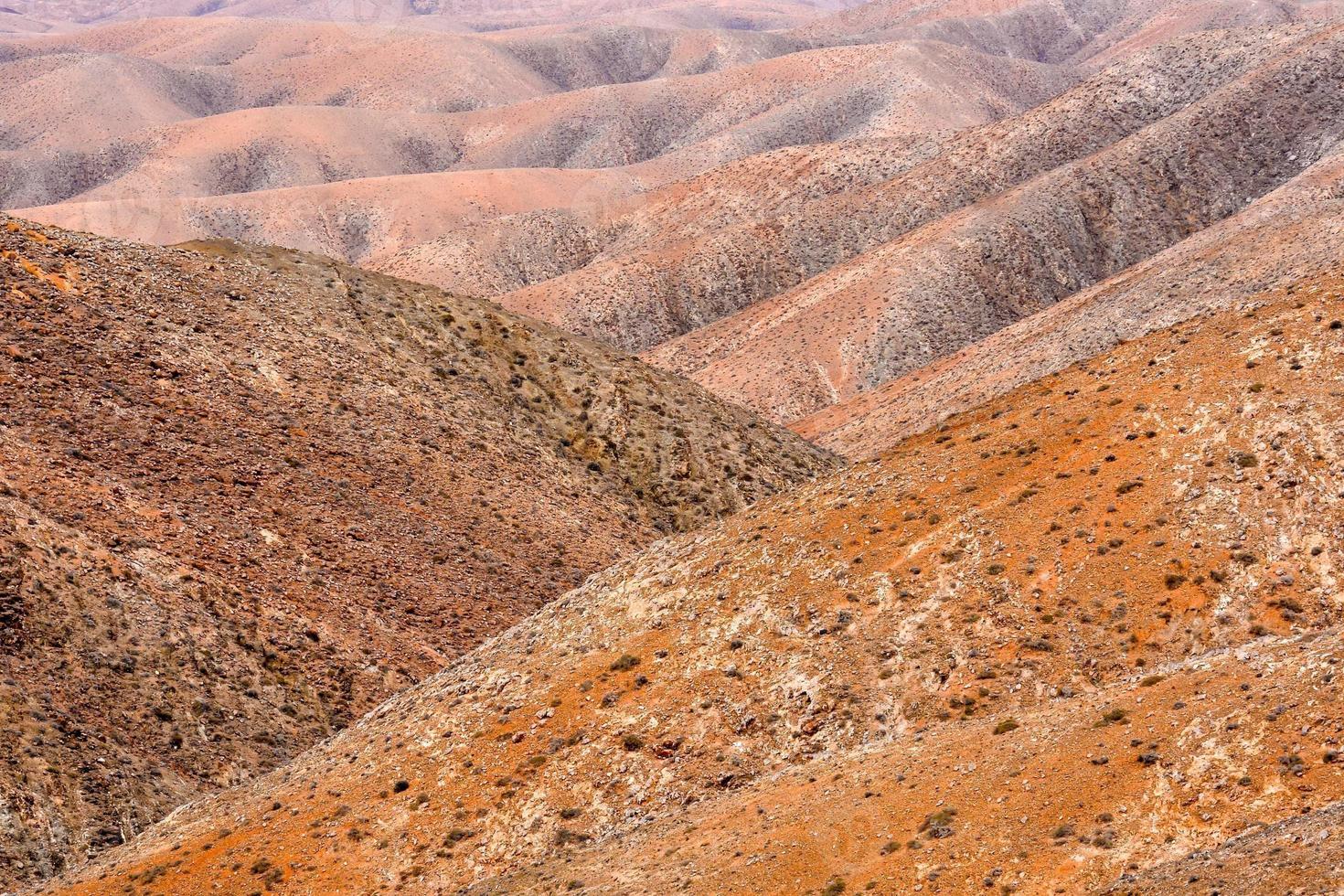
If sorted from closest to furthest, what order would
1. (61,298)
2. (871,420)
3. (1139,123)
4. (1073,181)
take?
(61,298), (871,420), (1073,181), (1139,123)

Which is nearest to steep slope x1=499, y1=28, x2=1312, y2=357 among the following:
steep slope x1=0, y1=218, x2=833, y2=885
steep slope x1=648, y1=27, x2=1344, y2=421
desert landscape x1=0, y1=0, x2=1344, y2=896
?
steep slope x1=648, y1=27, x2=1344, y2=421

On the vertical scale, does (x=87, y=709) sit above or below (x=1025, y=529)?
above

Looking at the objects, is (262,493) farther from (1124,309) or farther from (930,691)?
(1124,309)

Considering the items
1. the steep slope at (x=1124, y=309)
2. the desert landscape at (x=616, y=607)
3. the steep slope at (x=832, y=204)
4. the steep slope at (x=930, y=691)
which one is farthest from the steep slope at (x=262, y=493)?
the steep slope at (x=832, y=204)

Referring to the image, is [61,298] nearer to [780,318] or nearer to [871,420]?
[871,420]

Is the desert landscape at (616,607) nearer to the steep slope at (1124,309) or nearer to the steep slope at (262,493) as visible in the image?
the steep slope at (262,493)

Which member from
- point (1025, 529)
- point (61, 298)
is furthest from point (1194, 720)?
point (61, 298)

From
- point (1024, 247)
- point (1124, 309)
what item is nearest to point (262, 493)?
point (1124, 309)

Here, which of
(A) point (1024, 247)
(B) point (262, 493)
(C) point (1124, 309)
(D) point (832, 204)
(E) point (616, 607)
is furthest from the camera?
(D) point (832, 204)
